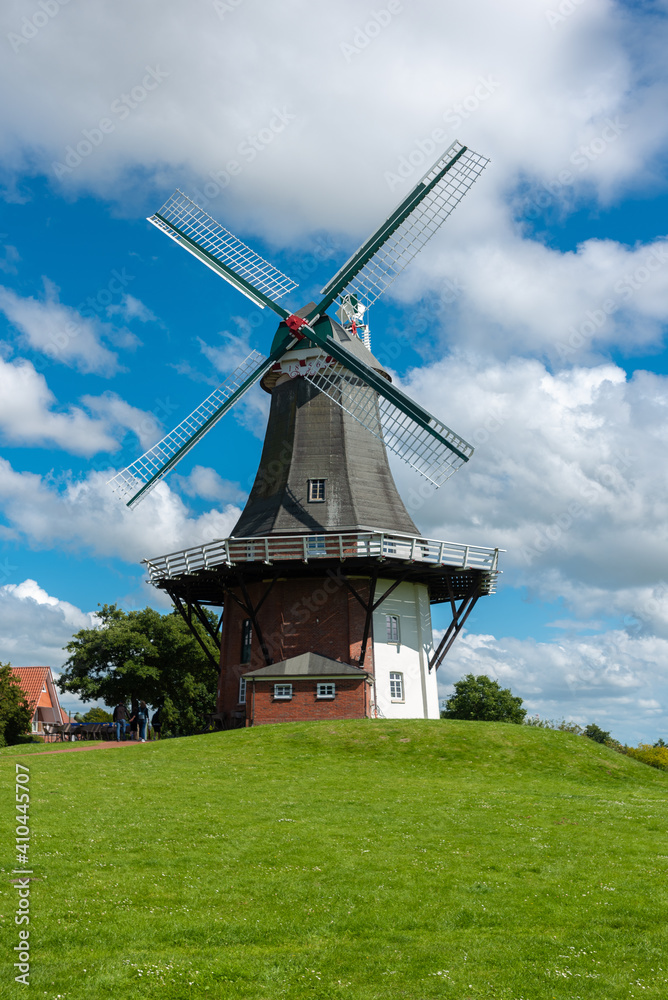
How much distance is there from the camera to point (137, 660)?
45.9 meters

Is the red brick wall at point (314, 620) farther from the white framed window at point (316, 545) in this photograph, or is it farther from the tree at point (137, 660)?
the tree at point (137, 660)

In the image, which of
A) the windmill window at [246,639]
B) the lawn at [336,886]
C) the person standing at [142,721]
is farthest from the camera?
the windmill window at [246,639]

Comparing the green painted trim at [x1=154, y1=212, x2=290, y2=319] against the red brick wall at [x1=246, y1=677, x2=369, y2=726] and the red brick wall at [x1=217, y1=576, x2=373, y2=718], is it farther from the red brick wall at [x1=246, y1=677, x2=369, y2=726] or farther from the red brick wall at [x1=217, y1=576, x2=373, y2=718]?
the red brick wall at [x1=246, y1=677, x2=369, y2=726]

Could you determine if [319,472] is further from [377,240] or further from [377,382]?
[377,240]

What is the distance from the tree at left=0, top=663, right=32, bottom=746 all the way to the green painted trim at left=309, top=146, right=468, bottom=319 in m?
25.4

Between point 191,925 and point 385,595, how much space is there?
20510 millimetres

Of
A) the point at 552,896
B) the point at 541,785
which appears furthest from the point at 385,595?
the point at 552,896

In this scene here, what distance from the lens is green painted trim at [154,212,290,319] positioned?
33.4 meters

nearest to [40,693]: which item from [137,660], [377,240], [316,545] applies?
[137,660]

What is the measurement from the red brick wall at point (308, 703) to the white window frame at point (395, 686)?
2873mm

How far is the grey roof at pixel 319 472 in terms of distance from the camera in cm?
3055

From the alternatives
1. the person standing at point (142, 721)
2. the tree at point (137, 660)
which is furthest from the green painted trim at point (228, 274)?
the tree at point (137, 660)

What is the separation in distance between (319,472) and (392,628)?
7194mm

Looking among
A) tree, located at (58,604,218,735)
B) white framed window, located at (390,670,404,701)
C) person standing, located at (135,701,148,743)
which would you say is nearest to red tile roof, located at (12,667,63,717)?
tree, located at (58,604,218,735)
